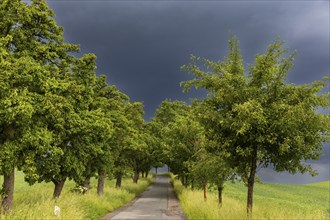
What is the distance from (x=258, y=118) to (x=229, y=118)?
1.45 meters

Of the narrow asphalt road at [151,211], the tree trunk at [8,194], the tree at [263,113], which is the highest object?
the tree at [263,113]

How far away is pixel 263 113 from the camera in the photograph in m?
11.8

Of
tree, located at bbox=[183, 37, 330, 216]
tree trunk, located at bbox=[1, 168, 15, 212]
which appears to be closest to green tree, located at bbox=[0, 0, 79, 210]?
tree trunk, located at bbox=[1, 168, 15, 212]

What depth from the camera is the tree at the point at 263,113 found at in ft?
36.8

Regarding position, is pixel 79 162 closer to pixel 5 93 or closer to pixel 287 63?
pixel 5 93

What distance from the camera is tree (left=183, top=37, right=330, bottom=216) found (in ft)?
36.8

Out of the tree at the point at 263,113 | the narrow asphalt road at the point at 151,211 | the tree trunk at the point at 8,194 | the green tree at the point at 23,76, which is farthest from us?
the narrow asphalt road at the point at 151,211

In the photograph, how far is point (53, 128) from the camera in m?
18.8

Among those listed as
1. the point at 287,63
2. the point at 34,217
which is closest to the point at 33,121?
the point at 34,217

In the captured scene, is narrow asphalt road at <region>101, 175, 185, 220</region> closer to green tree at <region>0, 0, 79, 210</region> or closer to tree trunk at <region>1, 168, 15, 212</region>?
tree trunk at <region>1, 168, 15, 212</region>

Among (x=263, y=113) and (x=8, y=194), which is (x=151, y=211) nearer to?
(x=8, y=194)

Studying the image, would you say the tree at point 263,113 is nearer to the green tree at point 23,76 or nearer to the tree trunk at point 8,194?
the green tree at point 23,76

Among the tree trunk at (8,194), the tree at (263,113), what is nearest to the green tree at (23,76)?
the tree trunk at (8,194)

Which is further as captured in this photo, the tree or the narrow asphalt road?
the narrow asphalt road
